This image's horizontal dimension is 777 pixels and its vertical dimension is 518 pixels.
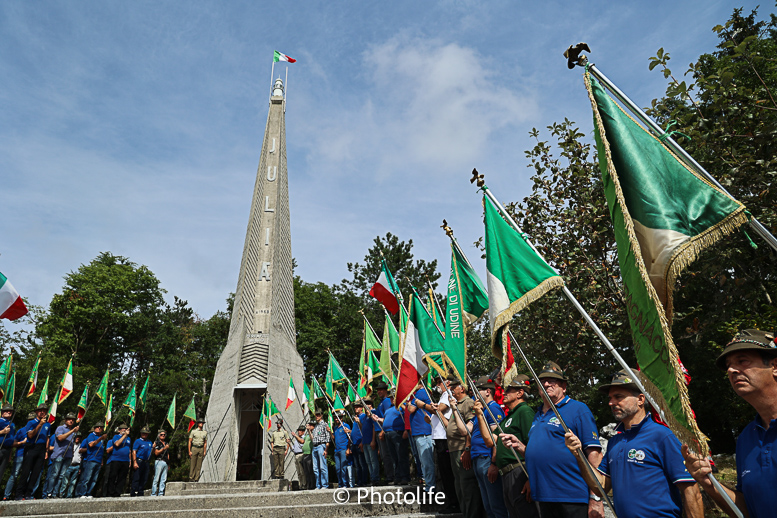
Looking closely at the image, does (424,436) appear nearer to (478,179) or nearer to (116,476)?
(478,179)

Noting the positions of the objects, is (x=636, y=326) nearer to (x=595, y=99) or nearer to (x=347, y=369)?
(x=595, y=99)

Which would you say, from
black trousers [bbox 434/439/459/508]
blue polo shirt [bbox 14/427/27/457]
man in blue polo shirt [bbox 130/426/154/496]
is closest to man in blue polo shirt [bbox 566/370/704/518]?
black trousers [bbox 434/439/459/508]

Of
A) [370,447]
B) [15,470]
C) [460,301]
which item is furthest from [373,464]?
[15,470]

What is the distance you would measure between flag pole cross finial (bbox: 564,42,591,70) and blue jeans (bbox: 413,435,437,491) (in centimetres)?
552

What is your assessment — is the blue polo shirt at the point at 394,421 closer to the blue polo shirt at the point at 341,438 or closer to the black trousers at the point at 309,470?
the blue polo shirt at the point at 341,438

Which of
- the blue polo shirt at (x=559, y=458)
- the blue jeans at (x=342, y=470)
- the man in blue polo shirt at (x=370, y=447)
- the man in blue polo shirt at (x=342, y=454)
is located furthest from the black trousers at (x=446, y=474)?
the blue jeans at (x=342, y=470)

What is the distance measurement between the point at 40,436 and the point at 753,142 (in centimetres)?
1349

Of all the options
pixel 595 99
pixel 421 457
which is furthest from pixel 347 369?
pixel 595 99

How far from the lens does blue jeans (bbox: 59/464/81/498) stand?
10.5 m

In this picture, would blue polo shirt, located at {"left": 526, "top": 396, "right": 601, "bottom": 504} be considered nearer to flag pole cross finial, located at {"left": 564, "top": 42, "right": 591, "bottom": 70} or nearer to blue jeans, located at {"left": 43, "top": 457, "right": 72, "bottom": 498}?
flag pole cross finial, located at {"left": 564, "top": 42, "right": 591, "bottom": 70}

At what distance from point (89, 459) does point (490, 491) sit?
9.42 meters

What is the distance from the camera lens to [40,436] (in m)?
9.56

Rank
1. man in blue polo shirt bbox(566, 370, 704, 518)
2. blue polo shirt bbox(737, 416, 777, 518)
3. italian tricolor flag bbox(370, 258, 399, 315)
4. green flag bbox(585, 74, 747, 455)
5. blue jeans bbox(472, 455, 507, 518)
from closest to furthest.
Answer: blue polo shirt bbox(737, 416, 777, 518) → green flag bbox(585, 74, 747, 455) → man in blue polo shirt bbox(566, 370, 704, 518) → blue jeans bbox(472, 455, 507, 518) → italian tricolor flag bbox(370, 258, 399, 315)

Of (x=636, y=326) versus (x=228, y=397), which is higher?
(x=228, y=397)
